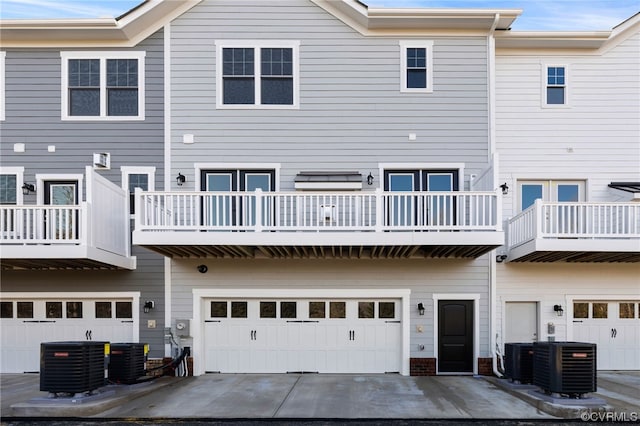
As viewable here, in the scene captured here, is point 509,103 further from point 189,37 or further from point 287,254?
point 189,37

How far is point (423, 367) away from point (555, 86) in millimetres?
7382

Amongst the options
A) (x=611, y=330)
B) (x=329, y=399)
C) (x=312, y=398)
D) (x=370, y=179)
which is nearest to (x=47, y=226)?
(x=312, y=398)

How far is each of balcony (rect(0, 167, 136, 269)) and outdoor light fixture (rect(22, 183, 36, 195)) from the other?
2.72 ft

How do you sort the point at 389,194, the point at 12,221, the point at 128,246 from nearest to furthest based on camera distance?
the point at 389,194 → the point at 12,221 → the point at 128,246

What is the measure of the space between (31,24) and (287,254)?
769 cm

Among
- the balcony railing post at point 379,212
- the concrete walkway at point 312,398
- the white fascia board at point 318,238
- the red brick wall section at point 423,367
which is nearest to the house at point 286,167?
the red brick wall section at point 423,367

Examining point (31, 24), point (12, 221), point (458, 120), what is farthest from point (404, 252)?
point (31, 24)

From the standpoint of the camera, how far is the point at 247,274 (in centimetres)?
1221

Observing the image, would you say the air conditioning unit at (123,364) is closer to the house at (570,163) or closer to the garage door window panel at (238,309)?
the garage door window panel at (238,309)

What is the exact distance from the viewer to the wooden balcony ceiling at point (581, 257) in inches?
437

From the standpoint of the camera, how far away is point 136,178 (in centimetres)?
1238

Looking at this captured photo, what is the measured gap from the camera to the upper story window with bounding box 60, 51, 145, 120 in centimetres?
1242

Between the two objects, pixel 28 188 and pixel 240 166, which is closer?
pixel 28 188

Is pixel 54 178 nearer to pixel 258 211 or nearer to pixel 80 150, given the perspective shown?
pixel 80 150
